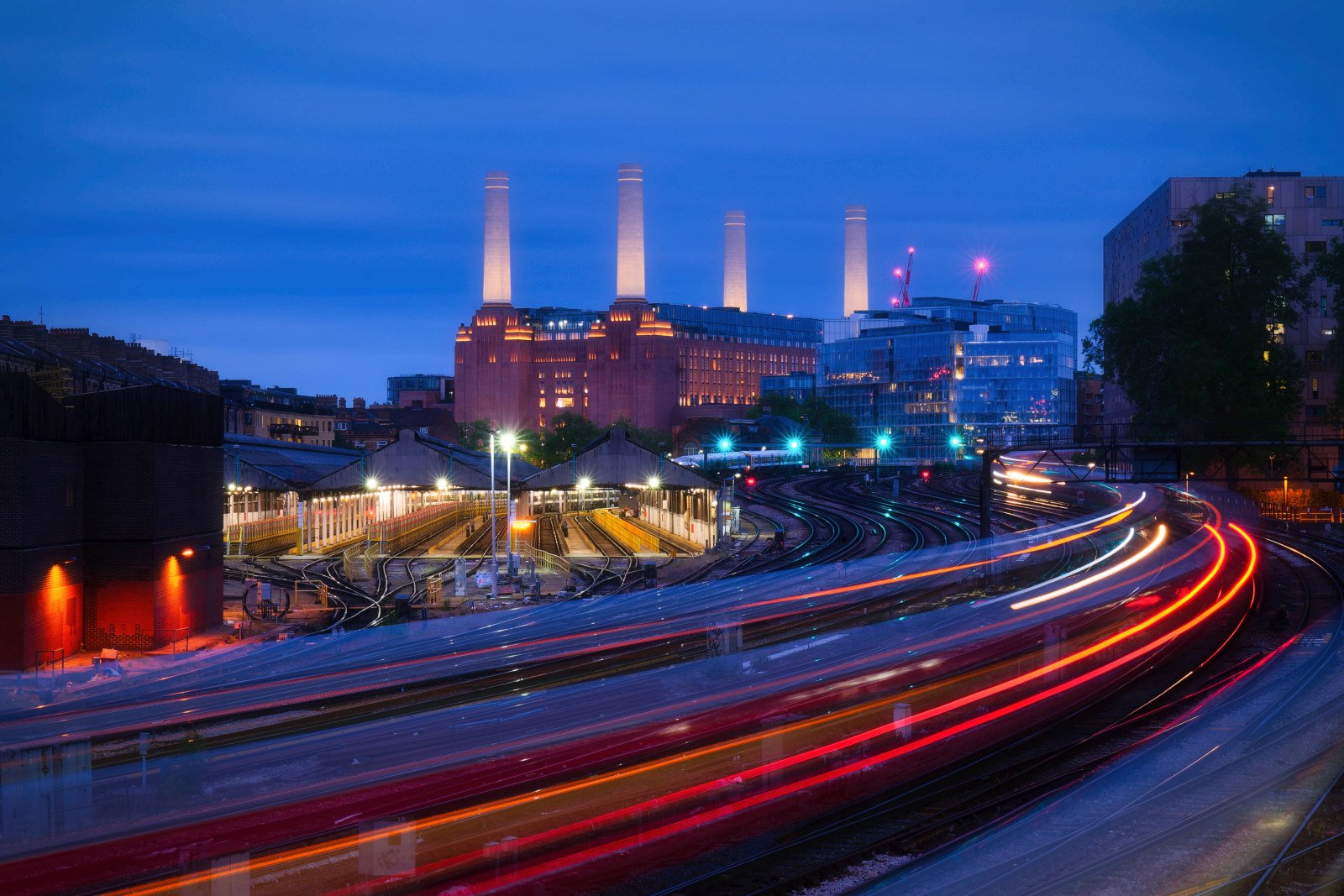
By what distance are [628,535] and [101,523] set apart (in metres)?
37.8

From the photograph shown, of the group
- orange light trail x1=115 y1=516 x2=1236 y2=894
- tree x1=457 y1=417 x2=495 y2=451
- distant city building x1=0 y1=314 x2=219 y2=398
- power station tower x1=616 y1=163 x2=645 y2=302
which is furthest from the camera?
power station tower x1=616 y1=163 x2=645 y2=302

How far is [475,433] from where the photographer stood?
16712 cm

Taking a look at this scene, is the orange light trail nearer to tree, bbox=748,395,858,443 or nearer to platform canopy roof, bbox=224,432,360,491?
platform canopy roof, bbox=224,432,360,491

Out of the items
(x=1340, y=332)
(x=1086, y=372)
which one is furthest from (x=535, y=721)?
(x=1086, y=372)

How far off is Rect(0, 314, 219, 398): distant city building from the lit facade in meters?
104

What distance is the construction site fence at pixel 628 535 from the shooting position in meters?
55.8

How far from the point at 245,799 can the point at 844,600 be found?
21735 mm

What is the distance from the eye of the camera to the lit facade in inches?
6250

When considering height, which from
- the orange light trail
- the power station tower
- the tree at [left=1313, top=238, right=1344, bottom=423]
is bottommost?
the orange light trail

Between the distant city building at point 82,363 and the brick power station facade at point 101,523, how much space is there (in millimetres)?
1673

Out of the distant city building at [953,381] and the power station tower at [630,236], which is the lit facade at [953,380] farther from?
the power station tower at [630,236]

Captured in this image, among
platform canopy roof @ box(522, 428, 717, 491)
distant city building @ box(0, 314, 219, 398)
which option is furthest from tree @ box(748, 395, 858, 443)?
platform canopy roof @ box(522, 428, 717, 491)

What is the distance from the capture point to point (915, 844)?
13906 mm

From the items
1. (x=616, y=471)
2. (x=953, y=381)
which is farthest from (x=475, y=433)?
(x=616, y=471)
